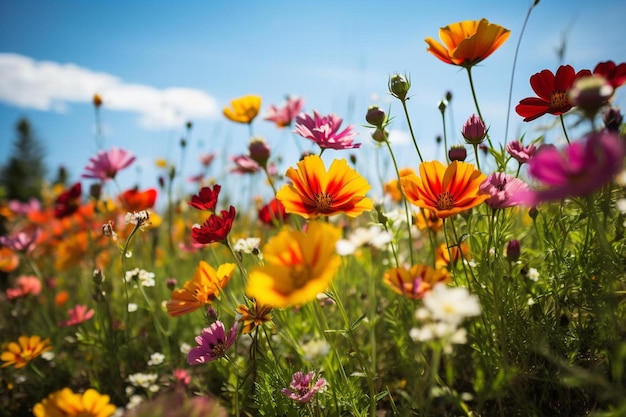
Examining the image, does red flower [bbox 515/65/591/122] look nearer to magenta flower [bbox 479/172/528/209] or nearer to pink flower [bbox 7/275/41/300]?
magenta flower [bbox 479/172/528/209]

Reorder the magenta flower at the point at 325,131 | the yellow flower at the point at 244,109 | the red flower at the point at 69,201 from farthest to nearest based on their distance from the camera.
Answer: the red flower at the point at 69,201
the yellow flower at the point at 244,109
the magenta flower at the point at 325,131

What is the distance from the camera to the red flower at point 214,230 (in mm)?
948

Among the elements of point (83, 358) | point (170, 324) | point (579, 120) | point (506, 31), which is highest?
point (506, 31)

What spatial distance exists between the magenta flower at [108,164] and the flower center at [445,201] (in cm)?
133

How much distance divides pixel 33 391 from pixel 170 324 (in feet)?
1.69

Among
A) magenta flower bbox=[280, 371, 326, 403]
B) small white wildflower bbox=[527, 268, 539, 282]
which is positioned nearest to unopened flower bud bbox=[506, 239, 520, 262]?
small white wildflower bbox=[527, 268, 539, 282]

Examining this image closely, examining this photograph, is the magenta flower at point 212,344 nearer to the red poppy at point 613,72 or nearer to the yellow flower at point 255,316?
the yellow flower at point 255,316

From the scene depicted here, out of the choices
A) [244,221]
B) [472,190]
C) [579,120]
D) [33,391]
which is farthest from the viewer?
[244,221]

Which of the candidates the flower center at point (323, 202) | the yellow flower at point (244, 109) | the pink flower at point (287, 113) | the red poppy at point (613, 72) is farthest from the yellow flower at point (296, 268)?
the pink flower at point (287, 113)

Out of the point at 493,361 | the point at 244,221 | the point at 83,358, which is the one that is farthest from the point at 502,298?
the point at 244,221

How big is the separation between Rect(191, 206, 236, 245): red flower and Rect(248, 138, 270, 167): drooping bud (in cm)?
29

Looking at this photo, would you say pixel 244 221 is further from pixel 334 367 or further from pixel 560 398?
pixel 560 398

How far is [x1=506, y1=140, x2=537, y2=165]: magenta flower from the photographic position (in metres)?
0.96

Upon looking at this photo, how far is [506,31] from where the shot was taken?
3.06 ft
